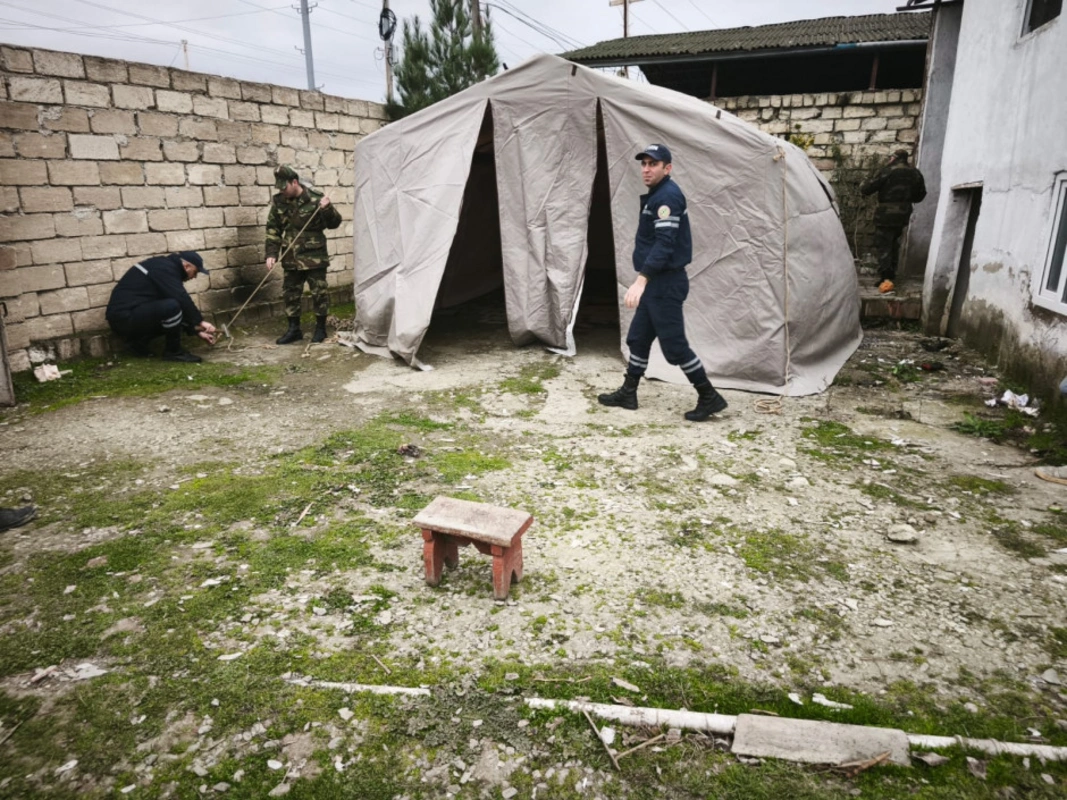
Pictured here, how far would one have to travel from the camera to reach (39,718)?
211cm

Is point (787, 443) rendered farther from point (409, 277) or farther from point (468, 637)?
point (409, 277)

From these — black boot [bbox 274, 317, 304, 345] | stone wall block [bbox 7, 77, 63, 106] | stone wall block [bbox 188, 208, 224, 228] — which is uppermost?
stone wall block [bbox 7, 77, 63, 106]

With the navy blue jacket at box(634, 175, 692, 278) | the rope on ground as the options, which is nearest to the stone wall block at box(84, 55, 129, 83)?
the navy blue jacket at box(634, 175, 692, 278)

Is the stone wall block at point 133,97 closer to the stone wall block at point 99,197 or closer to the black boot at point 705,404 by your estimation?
the stone wall block at point 99,197

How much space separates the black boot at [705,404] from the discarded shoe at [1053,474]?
1.91 metres

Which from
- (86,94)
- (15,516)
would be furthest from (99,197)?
(15,516)

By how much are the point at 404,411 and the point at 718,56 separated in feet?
37.3

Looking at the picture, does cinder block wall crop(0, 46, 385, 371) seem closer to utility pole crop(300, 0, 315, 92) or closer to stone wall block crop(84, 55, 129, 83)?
stone wall block crop(84, 55, 129, 83)

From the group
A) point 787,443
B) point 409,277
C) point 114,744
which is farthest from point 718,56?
point 114,744

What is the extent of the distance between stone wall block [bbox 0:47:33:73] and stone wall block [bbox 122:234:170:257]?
60.6 inches

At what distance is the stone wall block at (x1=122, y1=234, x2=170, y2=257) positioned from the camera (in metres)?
6.27

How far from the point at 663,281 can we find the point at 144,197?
5.30 meters

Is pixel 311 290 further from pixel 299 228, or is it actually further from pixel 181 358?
pixel 181 358

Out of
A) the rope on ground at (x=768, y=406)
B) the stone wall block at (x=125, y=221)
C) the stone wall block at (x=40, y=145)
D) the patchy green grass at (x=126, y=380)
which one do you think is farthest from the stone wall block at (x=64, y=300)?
the rope on ground at (x=768, y=406)
